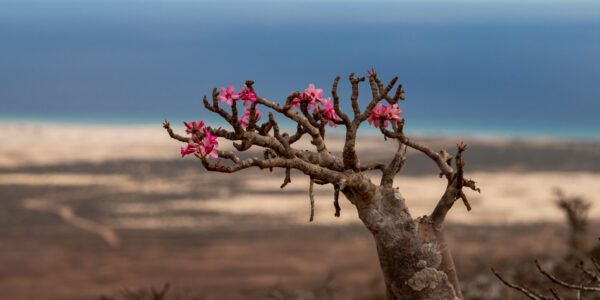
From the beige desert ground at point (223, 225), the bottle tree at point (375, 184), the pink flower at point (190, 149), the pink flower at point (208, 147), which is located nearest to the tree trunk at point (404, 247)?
the bottle tree at point (375, 184)

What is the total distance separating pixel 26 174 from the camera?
34281mm

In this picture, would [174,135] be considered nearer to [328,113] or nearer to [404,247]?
[328,113]

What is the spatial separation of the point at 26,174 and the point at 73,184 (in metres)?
3.00

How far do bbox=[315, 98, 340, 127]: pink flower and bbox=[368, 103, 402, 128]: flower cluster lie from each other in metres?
0.28

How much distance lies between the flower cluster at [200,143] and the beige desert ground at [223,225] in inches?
303

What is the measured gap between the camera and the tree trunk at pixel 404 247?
17.5 feet

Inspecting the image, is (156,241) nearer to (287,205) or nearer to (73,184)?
(287,205)

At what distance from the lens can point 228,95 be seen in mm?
5402

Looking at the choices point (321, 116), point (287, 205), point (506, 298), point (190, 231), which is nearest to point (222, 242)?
point (190, 231)

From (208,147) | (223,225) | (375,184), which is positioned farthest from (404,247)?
(223,225)

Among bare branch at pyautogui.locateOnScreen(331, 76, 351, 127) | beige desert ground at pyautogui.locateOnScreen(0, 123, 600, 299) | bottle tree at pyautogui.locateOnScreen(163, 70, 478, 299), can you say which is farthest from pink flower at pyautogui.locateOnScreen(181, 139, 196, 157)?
beige desert ground at pyautogui.locateOnScreen(0, 123, 600, 299)

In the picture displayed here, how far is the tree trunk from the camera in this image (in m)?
5.34

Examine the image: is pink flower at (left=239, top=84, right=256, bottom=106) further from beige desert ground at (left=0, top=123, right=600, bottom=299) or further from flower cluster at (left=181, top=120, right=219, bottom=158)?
beige desert ground at (left=0, top=123, right=600, bottom=299)

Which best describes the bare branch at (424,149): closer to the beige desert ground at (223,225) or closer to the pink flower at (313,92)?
the pink flower at (313,92)
